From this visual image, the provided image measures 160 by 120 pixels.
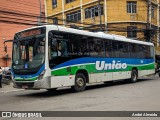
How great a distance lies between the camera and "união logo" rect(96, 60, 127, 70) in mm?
16656

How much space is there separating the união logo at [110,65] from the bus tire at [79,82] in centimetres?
160

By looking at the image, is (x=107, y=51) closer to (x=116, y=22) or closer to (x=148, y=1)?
(x=116, y=22)

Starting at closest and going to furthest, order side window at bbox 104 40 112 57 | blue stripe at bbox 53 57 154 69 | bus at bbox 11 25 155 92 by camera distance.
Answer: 1. bus at bbox 11 25 155 92
2. blue stripe at bbox 53 57 154 69
3. side window at bbox 104 40 112 57

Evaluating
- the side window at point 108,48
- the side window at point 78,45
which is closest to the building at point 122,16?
the side window at point 108,48

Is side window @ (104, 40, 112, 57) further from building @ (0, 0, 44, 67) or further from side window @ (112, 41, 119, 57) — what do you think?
building @ (0, 0, 44, 67)

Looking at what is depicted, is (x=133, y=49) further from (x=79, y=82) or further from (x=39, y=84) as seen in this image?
(x=39, y=84)

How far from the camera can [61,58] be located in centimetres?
1366

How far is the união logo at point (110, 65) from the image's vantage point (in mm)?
16656

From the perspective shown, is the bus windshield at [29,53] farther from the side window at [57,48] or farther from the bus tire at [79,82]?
the bus tire at [79,82]

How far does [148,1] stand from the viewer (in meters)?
40.9

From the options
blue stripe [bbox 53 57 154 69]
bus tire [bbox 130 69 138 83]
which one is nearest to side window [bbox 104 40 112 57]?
blue stripe [bbox 53 57 154 69]

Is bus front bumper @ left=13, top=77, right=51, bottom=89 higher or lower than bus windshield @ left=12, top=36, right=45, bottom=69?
lower

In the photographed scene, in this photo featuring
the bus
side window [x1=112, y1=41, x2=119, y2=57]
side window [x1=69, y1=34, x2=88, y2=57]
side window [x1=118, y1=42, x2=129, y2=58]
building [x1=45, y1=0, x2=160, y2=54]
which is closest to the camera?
the bus

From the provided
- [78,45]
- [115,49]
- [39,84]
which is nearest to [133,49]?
[115,49]
